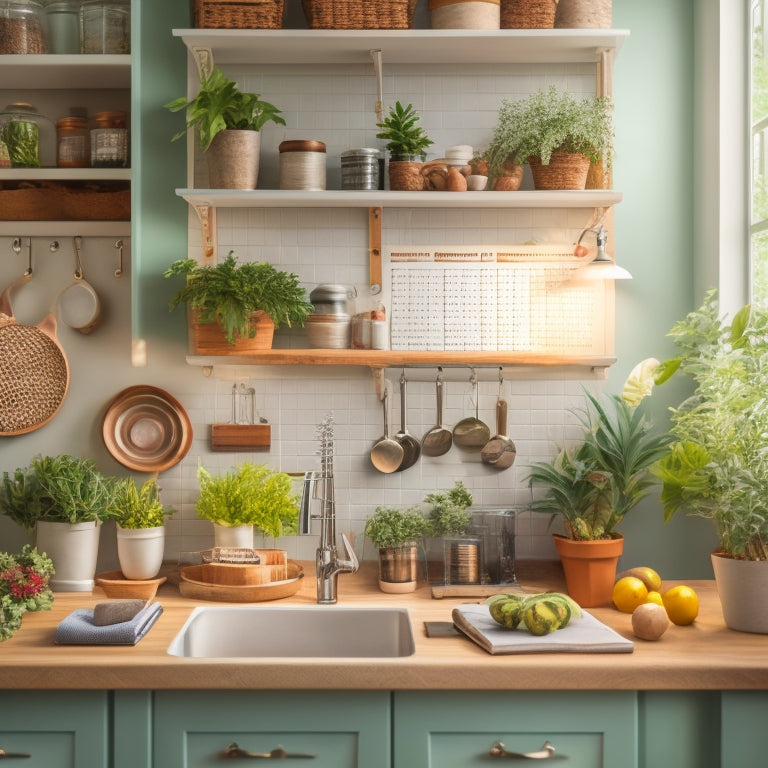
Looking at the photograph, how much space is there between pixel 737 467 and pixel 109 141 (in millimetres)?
1959

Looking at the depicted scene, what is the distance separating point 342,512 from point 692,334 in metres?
1.16

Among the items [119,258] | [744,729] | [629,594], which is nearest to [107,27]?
[119,258]

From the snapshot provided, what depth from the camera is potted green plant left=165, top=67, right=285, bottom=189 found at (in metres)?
2.50

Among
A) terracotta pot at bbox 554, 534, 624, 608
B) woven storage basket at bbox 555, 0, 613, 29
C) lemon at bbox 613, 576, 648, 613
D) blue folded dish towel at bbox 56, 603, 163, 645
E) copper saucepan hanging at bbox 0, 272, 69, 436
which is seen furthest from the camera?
copper saucepan hanging at bbox 0, 272, 69, 436

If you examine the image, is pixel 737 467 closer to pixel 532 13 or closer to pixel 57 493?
pixel 532 13

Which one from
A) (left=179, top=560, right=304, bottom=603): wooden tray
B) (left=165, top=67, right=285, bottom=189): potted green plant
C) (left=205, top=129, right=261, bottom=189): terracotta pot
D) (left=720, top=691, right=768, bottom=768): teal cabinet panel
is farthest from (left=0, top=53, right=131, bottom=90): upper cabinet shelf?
(left=720, top=691, right=768, bottom=768): teal cabinet panel

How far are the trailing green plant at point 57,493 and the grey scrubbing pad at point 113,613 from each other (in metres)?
0.49

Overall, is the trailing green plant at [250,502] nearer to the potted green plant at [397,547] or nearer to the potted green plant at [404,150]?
the potted green plant at [397,547]

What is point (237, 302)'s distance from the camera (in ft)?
8.27

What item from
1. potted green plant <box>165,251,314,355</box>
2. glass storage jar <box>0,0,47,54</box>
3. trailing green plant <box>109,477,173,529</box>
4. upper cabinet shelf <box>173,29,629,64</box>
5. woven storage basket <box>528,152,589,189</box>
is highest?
glass storage jar <box>0,0,47,54</box>

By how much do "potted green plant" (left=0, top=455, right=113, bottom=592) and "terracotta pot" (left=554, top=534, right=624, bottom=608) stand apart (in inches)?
51.0

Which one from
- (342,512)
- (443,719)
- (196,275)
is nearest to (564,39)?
(196,275)

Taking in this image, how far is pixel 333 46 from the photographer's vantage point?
259 cm

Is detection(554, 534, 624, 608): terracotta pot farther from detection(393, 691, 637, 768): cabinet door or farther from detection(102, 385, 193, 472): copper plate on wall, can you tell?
detection(102, 385, 193, 472): copper plate on wall
